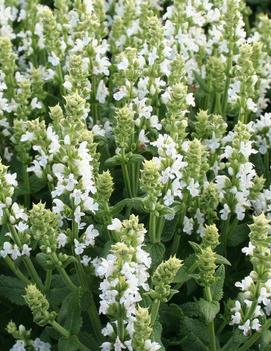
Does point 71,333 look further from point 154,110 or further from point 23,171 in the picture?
point 154,110

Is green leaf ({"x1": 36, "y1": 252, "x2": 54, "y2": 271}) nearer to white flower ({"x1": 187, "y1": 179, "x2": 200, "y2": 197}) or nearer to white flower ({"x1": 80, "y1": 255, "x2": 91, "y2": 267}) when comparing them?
white flower ({"x1": 80, "y1": 255, "x2": 91, "y2": 267})

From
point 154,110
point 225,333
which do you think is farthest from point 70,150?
point 225,333

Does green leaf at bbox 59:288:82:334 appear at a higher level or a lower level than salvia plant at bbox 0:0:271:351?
lower

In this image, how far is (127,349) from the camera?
3020 mm

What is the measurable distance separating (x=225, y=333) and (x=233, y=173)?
804 millimetres

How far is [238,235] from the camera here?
3529 mm

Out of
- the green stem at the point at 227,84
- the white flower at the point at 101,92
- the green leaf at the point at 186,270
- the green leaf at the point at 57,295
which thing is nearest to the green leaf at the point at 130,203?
the green leaf at the point at 186,270

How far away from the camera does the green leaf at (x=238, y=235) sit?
3.51 m

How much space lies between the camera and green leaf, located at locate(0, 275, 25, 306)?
341cm

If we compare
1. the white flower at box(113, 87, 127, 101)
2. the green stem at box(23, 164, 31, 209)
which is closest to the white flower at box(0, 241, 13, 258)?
the green stem at box(23, 164, 31, 209)

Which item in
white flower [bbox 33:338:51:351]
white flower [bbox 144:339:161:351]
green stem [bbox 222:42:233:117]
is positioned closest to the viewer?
white flower [bbox 144:339:161:351]

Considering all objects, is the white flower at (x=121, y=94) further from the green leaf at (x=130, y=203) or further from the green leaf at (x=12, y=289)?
the green leaf at (x=12, y=289)

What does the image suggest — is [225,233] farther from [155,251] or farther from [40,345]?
[40,345]

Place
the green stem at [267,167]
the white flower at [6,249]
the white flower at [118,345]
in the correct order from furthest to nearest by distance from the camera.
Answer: the green stem at [267,167] < the white flower at [6,249] < the white flower at [118,345]
